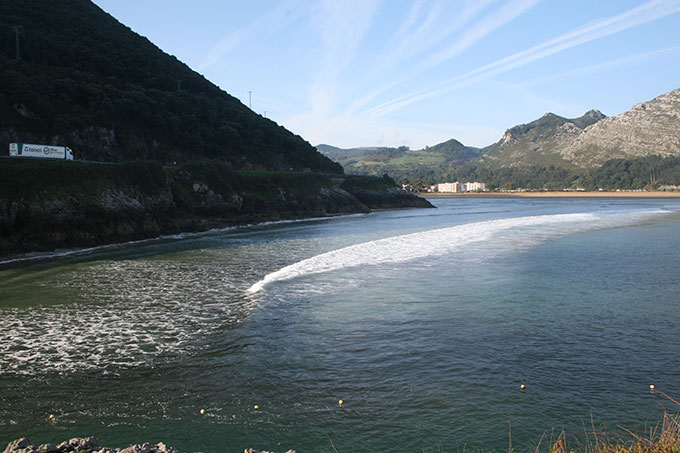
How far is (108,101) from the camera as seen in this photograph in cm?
6159

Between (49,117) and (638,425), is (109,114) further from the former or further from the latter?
(638,425)

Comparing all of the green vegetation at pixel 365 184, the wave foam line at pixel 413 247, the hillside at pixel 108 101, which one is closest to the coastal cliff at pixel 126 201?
the hillside at pixel 108 101

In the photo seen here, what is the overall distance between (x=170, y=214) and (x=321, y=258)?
24.4 meters

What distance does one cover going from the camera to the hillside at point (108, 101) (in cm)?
5362

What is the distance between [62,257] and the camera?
2831 cm

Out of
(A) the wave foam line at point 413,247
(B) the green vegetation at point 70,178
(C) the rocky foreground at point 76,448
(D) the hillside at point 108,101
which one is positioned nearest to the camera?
(C) the rocky foreground at point 76,448

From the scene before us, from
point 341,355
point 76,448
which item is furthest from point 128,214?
point 76,448

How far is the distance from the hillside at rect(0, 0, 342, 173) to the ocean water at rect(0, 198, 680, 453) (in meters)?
39.8

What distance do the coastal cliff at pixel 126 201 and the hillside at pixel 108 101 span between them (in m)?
14.0

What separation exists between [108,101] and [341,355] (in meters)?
62.7

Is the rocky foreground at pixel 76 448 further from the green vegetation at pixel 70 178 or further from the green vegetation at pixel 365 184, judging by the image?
the green vegetation at pixel 365 184

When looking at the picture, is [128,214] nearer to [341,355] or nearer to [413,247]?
[413,247]

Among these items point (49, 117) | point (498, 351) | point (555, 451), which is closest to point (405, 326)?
point (498, 351)

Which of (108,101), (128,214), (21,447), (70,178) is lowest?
(21,447)
